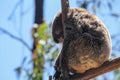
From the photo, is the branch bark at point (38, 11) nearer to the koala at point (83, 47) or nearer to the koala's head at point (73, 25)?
the koala's head at point (73, 25)

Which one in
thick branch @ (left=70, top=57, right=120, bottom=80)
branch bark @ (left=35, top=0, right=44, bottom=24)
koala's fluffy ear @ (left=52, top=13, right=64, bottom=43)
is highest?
branch bark @ (left=35, top=0, right=44, bottom=24)

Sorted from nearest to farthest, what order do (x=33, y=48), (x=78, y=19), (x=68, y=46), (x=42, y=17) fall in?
(x=68, y=46)
(x=78, y=19)
(x=33, y=48)
(x=42, y=17)

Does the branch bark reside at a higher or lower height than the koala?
higher

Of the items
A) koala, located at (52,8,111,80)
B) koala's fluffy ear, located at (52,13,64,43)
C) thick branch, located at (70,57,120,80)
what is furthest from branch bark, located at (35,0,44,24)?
thick branch, located at (70,57,120,80)

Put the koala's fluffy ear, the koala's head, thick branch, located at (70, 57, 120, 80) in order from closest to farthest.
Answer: thick branch, located at (70, 57, 120, 80) → the koala's head → the koala's fluffy ear

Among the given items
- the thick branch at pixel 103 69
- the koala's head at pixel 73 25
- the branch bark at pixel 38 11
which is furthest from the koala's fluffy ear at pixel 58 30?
the branch bark at pixel 38 11

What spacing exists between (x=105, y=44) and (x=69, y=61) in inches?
18.0

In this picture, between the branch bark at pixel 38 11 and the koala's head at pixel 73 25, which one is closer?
the koala's head at pixel 73 25

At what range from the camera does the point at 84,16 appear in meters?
5.08

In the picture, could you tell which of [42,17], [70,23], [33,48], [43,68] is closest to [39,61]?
[43,68]

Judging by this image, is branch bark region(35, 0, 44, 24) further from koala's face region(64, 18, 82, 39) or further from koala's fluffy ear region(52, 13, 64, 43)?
koala's face region(64, 18, 82, 39)

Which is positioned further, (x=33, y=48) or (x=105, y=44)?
(x=33, y=48)

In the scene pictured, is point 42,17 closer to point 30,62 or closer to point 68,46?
point 30,62

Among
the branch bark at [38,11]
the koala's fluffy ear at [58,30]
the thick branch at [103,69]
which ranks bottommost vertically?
the thick branch at [103,69]
